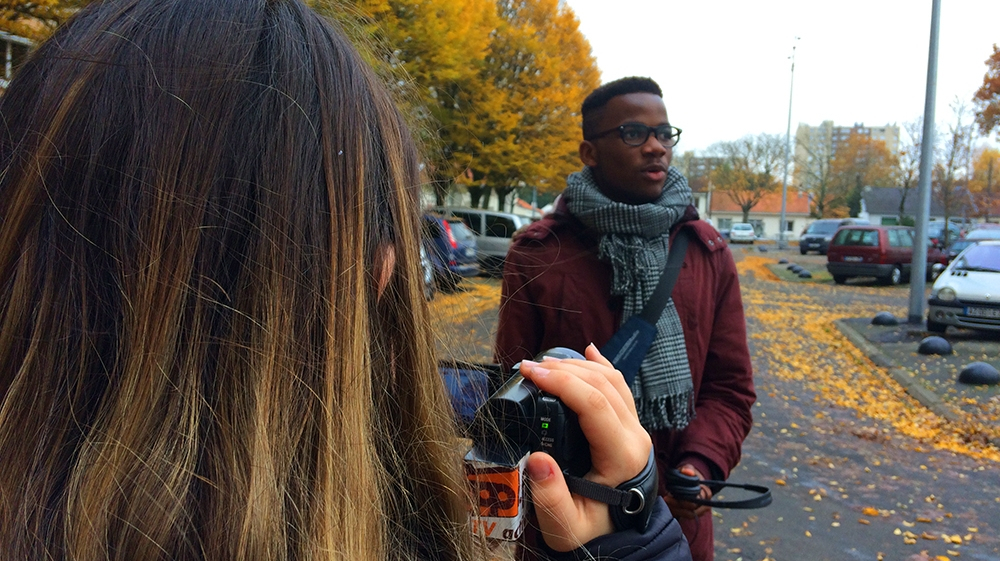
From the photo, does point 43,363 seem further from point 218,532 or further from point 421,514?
point 421,514

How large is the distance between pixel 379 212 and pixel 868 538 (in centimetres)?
446

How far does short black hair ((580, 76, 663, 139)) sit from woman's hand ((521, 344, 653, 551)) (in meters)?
1.76

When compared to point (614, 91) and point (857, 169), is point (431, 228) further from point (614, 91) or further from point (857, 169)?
point (857, 169)

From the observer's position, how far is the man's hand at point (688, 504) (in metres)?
2.15

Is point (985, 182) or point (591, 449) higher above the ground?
point (985, 182)

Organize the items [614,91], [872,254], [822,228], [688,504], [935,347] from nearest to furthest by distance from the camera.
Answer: [688,504] → [614,91] → [935,347] → [872,254] → [822,228]

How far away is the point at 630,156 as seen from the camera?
2568 millimetres

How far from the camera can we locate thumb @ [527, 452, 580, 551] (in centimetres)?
105

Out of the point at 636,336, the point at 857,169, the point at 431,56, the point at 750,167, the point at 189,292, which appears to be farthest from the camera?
the point at 750,167

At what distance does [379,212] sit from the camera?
95 centimetres

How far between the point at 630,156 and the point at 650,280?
20.4 inches

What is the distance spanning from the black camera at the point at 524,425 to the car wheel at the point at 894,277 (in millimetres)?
22871

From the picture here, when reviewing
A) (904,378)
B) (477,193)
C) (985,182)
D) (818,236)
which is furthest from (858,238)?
(985,182)

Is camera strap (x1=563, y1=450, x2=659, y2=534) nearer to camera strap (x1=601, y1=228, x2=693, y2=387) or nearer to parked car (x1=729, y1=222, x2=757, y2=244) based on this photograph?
camera strap (x1=601, y1=228, x2=693, y2=387)
